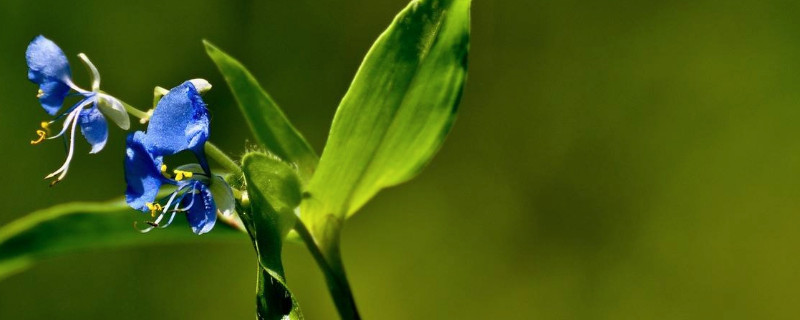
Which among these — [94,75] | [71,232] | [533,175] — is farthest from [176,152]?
[533,175]

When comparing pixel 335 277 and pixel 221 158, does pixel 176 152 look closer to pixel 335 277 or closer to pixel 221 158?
pixel 221 158

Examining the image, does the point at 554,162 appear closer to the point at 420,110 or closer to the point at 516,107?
the point at 516,107

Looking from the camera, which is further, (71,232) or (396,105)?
(71,232)

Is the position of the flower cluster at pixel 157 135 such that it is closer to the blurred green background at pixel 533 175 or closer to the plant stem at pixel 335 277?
the plant stem at pixel 335 277

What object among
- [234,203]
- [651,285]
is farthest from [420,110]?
[651,285]

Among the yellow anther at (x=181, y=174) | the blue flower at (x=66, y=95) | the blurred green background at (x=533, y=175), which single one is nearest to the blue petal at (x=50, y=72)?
the blue flower at (x=66, y=95)

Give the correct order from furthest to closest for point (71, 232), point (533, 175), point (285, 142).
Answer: point (533, 175) → point (71, 232) → point (285, 142)
